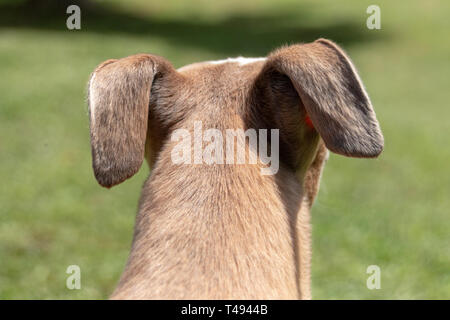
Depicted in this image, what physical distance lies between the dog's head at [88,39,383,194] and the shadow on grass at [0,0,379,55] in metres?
14.9

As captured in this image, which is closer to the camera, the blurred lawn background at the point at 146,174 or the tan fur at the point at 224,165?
the tan fur at the point at 224,165

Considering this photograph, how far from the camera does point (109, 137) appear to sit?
2564 millimetres

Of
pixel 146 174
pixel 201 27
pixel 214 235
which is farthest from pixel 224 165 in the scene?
pixel 201 27

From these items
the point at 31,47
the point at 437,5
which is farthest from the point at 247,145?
the point at 437,5

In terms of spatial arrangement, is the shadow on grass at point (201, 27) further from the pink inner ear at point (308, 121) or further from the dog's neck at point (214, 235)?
the dog's neck at point (214, 235)

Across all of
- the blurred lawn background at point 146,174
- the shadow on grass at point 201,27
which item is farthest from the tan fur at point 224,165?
the shadow on grass at point 201,27

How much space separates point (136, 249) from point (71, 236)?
4.54m

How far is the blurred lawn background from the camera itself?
6281 mm

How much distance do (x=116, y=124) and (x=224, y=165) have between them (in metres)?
0.44

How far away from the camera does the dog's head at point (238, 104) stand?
2.48 meters

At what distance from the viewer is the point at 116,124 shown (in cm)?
256

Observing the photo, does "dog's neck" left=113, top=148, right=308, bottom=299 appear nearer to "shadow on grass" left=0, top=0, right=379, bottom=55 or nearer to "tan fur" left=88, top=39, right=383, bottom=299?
"tan fur" left=88, top=39, right=383, bottom=299
